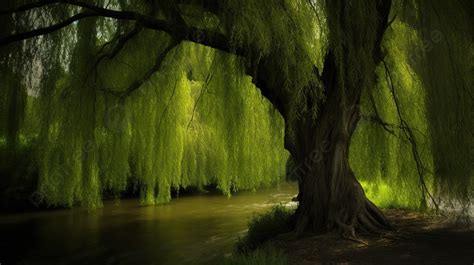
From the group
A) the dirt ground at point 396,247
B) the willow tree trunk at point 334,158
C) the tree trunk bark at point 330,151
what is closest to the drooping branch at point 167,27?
the tree trunk bark at point 330,151

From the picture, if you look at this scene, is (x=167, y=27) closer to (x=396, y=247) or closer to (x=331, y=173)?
(x=331, y=173)

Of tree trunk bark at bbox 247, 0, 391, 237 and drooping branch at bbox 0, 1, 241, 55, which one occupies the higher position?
drooping branch at bbox 0, 1, 241, 55

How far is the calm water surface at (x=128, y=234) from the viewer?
24.4 feet

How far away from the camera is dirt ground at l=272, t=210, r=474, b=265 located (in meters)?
4.45

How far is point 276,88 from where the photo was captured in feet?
19.6

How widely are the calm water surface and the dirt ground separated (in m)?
1.77

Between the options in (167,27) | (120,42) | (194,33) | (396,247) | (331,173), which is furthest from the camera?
(120,42)

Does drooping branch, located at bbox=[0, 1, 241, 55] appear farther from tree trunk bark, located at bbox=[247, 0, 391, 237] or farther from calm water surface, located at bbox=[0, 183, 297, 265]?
calm water surface, located at bbox=[0, 183, 297, 265]

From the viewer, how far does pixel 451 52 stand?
198 inches

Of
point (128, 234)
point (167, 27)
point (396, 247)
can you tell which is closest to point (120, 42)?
point (167, 27)

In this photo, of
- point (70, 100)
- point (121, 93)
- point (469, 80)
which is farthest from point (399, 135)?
point (70, 100)

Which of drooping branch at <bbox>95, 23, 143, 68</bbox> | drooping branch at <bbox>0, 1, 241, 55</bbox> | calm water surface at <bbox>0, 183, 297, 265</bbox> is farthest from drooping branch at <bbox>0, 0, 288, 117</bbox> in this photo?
calm water surface at <bbox>0, 183, 297, 265</bbox>

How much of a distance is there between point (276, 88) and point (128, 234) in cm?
546

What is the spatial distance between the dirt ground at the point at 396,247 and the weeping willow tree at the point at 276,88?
12.2 inches
